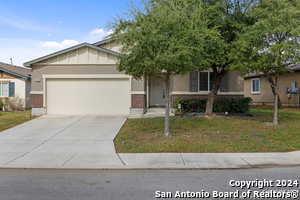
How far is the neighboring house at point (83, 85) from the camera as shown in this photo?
1407 centimetres

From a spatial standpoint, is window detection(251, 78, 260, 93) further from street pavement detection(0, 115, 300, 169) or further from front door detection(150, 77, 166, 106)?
street pavement detection(0, 115, 300, 169)

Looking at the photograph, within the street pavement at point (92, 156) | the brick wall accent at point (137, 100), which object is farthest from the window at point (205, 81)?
the street pavement at point (92, 156)

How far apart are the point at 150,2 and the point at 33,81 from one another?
9208 mm

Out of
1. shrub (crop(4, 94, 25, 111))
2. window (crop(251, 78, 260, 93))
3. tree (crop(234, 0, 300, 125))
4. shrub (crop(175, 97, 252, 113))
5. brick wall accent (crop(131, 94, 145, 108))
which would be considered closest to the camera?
tree (crop(234, 0, 300, 125))

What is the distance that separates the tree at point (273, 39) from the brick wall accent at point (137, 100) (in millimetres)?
5965

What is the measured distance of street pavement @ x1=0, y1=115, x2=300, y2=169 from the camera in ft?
19.5

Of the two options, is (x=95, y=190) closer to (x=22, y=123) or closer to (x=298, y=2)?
(x=22, y=123)

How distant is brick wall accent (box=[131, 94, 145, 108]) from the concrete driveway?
1392 millimetres

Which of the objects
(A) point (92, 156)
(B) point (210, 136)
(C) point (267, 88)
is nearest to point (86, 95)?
(A) point (92, 156)

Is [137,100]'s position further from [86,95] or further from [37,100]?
[37,100]

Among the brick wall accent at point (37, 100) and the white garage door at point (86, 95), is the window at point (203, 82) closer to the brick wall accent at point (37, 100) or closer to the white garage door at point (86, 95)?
the white garage door at point (86, 95)

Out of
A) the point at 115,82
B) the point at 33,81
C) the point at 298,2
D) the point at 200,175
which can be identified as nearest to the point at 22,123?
the point at 33,81

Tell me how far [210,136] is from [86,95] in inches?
330

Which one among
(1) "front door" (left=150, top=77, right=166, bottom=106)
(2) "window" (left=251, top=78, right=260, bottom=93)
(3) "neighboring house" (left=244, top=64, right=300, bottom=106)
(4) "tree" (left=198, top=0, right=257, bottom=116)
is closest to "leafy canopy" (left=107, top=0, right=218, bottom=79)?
(4) "tree" (left=198, top=0, right=257, bottom=116)
